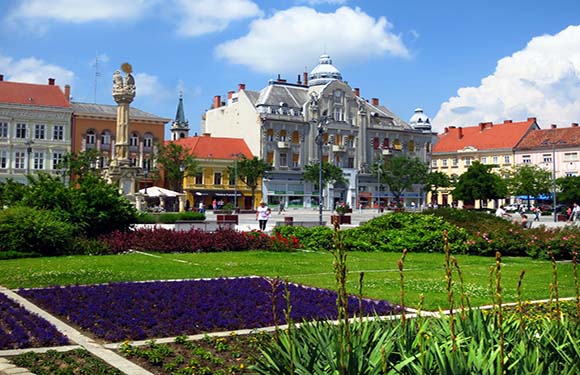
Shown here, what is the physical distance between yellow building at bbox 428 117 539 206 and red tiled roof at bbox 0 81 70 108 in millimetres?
54235

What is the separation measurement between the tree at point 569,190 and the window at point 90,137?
2037 inches

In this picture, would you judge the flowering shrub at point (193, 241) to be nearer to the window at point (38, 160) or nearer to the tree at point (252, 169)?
the tree at point (252, 169)

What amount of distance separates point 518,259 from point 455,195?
193 feet

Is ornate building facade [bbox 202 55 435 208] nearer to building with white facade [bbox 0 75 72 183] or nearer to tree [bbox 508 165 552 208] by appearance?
tree [bbox 508 165 552 208]

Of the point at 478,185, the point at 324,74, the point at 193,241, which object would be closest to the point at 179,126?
the point at 324,74

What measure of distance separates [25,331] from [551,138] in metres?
96.1

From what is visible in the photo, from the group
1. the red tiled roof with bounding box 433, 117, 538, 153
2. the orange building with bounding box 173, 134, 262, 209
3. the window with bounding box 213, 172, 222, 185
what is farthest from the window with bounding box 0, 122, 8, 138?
the red tiled roof with bounding box 433, 117, 538, 153

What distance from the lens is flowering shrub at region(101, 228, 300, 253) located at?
21.0m

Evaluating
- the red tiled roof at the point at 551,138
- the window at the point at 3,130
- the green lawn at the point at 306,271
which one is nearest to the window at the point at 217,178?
the window at the point at 3,130

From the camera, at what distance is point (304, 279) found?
1396 centimetres

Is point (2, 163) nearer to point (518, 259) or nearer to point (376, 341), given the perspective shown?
point (518, 259)

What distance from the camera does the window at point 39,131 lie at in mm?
69312

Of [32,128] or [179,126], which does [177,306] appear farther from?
[179,126]

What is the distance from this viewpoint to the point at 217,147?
80.0 meters
